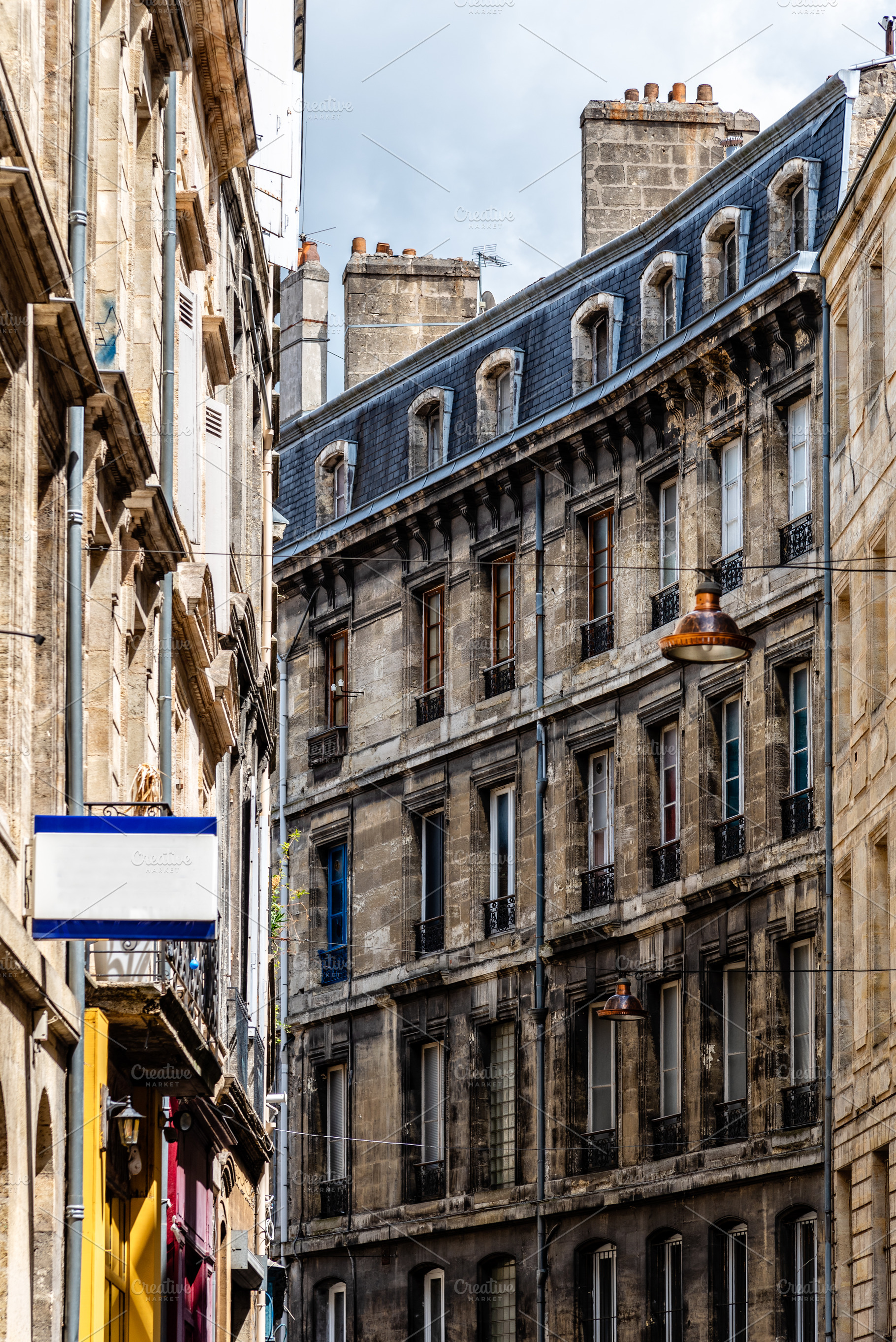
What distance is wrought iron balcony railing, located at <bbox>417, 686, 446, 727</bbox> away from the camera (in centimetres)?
3772

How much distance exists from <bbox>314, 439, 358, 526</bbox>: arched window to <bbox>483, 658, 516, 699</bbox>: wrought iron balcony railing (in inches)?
209

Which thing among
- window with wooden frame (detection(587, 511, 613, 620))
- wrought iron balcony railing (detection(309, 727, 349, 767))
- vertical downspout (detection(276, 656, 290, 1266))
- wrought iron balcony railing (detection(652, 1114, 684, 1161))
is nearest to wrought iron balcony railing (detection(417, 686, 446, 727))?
wrought iron balcony railing (detection(309, 727, 349, 767))

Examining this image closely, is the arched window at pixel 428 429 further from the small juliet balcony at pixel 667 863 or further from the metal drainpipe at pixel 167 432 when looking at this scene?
A: the metal drainpipe at pixel 167 432

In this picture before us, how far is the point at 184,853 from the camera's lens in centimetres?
1232

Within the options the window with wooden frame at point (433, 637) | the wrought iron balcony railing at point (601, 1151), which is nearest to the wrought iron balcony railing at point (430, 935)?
the window with wooden frame at point (433, 637)

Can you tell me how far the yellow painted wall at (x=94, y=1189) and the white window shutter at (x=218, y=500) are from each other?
21.2 feet

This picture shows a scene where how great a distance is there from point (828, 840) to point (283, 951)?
1308 cm

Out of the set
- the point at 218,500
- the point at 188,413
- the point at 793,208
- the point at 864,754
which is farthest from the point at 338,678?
the point at 188,413

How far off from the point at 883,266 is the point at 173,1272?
1355 centimetres

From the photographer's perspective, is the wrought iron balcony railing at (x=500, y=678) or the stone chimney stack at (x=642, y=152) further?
the stone chimney stack at (x=642, y=152)

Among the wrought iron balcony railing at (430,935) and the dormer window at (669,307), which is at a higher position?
the dormer window at (669,307)

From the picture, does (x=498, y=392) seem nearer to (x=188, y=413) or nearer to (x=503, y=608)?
(x=503, y=608)

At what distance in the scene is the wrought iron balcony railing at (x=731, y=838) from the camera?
3119cm

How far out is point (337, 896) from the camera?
130ft
